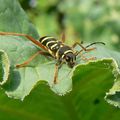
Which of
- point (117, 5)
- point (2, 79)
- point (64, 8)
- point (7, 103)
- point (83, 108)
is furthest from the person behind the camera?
point (64, 8)

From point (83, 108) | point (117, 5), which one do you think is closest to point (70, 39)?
point (117, 5)

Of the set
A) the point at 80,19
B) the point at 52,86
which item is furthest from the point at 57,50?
the point at 80,19

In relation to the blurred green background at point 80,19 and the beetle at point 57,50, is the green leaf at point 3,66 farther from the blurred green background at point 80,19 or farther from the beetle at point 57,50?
the blurred green background at point 80,19

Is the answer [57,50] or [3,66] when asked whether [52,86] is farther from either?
[57,50]

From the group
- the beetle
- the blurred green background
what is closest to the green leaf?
the beetle

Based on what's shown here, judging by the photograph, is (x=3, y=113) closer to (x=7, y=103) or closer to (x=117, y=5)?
(x=7, y=103)

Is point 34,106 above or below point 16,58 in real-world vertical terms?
below

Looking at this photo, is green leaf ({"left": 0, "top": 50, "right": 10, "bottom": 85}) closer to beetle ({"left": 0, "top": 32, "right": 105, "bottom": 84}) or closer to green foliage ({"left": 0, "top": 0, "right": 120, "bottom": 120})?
green foliage ({"left": 0, "top": 0, "right": 120, "bottom": 120})
